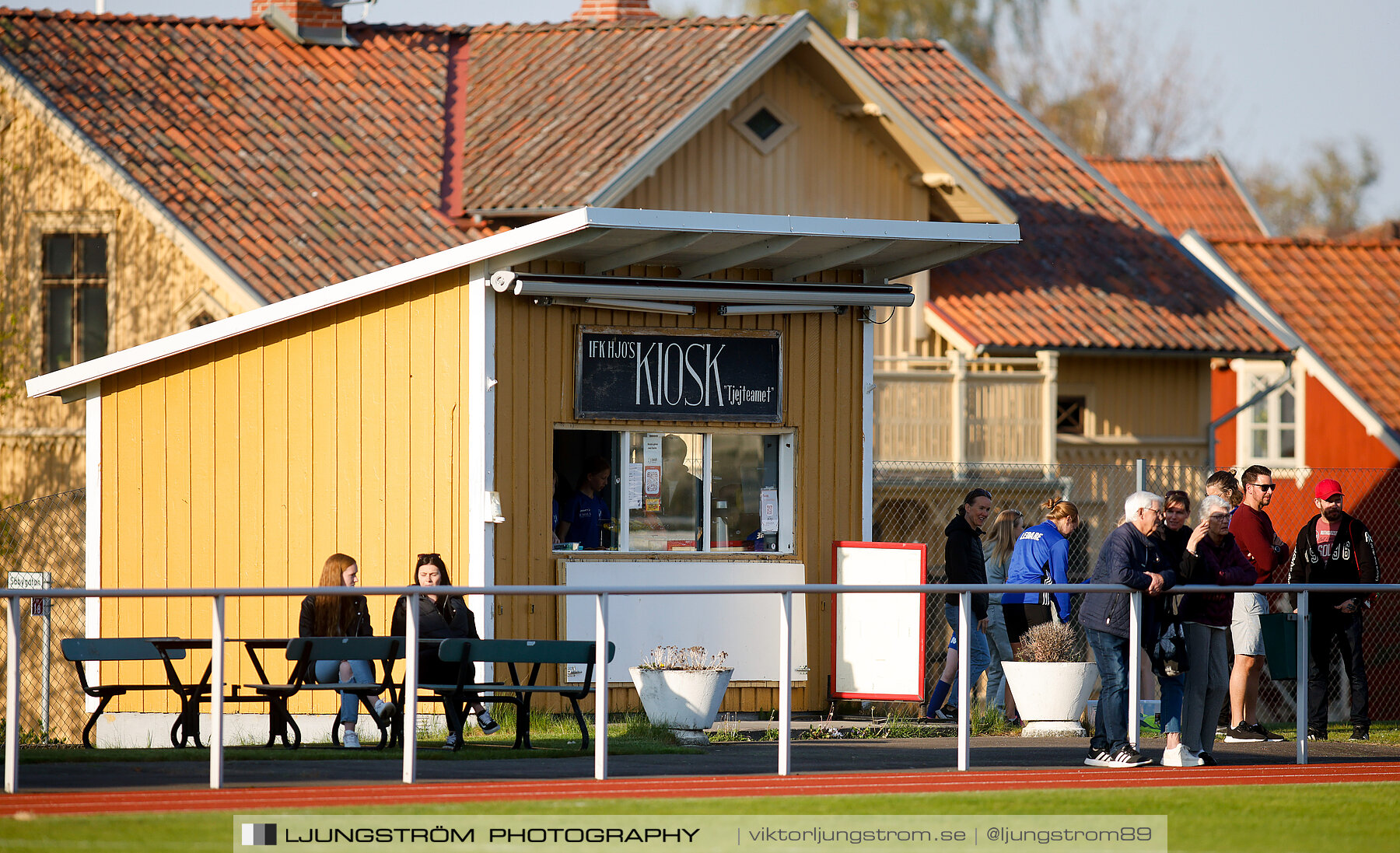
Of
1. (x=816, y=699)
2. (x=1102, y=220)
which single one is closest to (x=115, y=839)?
(x=816, y=699)

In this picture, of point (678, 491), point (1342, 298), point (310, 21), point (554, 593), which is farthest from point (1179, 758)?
point (1342, 298)

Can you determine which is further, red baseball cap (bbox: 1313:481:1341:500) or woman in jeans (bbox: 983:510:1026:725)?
woman in jeans (bbox: 983:510:1026:725)

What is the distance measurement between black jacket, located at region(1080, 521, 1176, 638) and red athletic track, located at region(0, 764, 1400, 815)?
86 centimetres

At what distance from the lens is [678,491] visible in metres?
14.3

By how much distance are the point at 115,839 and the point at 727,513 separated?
21.7 ft

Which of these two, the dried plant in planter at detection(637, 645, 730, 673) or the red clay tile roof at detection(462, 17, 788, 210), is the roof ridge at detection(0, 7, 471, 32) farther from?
the dried plant in planter at detection(637, 645, 730, 673)

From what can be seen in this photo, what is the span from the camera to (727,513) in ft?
47.4

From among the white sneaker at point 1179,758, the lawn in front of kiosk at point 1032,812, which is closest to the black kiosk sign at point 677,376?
the white sneaker at point 1179,758

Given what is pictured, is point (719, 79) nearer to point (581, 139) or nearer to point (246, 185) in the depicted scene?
point (581, 139)

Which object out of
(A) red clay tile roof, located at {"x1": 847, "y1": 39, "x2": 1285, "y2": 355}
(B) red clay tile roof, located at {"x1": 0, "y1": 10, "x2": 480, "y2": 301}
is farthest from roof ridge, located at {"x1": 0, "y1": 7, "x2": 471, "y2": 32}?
(A) red clay tile roof, located at {"x1": 847, "y1": 39, "x2": 1285, "y2": 355}

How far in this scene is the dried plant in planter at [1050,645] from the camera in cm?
1297

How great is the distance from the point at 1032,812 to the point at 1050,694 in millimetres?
3474

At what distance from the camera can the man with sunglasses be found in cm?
1339

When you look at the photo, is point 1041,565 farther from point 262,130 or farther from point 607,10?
point 607,10
